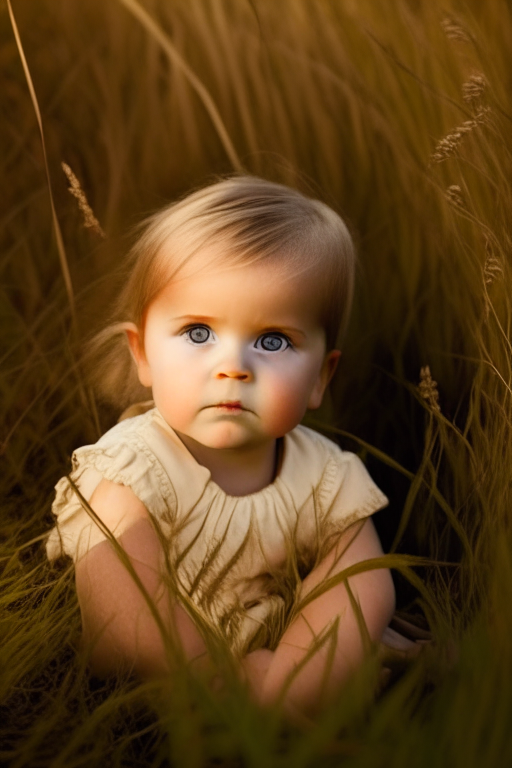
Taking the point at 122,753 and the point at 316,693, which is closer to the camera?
the point at 122,753

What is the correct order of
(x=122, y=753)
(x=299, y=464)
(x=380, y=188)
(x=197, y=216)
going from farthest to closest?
(x=380, y=188), (x=299, y=464), (x=197, y=216), (x=122, y=753)

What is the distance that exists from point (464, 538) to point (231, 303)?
1.49 feet

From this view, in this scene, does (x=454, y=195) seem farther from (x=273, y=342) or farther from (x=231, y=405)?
(x=231, y=405)

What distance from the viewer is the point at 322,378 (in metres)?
1.40

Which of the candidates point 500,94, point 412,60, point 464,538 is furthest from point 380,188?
point 464,538

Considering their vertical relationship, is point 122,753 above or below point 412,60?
below

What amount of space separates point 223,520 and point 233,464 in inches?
3.4

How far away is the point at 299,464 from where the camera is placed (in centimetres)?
142

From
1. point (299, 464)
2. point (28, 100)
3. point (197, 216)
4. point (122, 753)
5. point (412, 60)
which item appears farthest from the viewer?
point (28, 100)

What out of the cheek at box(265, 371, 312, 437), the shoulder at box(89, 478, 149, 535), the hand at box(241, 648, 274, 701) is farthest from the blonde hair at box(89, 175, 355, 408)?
the hand at box(241, 648, 274, 701)

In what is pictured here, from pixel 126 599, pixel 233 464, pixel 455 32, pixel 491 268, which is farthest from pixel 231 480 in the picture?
pixel 455 32

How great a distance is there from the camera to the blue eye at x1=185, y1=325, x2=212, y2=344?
1.26m

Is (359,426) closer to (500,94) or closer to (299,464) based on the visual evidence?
(299,464)

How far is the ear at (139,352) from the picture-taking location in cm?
138
